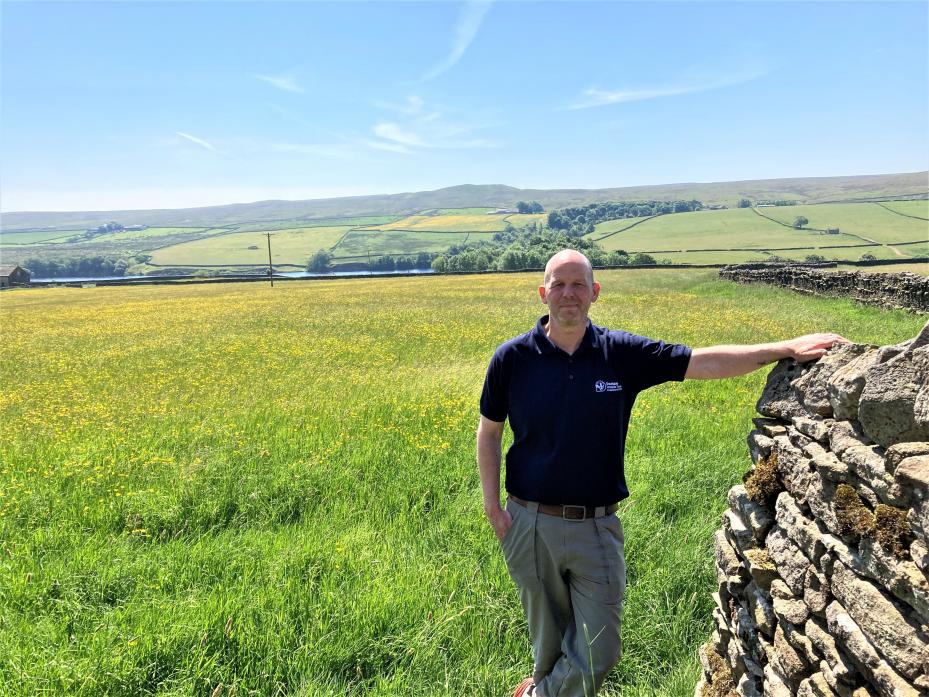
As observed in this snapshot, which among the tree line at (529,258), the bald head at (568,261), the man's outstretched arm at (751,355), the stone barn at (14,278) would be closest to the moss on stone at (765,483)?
the man's outstretched arm at (751,355)

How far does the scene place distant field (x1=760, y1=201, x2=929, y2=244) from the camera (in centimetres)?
11686

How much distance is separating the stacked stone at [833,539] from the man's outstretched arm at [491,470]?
1.53 meters

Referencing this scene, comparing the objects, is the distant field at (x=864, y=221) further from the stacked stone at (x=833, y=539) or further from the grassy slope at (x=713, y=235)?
the stacked stone at (x=833, y=539)

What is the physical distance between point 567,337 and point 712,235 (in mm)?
149406

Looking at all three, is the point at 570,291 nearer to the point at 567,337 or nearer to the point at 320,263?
the point at 567,337

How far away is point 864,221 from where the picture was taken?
14125 centimetres

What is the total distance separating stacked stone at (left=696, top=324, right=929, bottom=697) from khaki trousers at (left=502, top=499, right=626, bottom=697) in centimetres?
80

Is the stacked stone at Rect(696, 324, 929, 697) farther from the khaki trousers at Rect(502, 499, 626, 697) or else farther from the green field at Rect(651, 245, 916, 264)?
A: the green field at Rect(651, 245, 916, 264)

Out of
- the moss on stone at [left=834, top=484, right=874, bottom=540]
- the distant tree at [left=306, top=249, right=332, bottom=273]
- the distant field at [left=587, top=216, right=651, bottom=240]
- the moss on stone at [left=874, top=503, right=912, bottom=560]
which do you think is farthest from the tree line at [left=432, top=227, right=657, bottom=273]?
the moss on stone at [left=874, top=503, right=912, bottom=560]

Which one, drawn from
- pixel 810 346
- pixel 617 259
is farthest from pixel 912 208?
pixel 810 346

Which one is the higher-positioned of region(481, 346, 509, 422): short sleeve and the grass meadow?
region(481, 346, 509, 422): short sleeve

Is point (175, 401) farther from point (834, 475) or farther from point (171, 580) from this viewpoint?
point (834, 475)

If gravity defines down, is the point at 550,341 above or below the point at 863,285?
above

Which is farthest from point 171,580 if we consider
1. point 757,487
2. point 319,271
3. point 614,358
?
point 319,271
